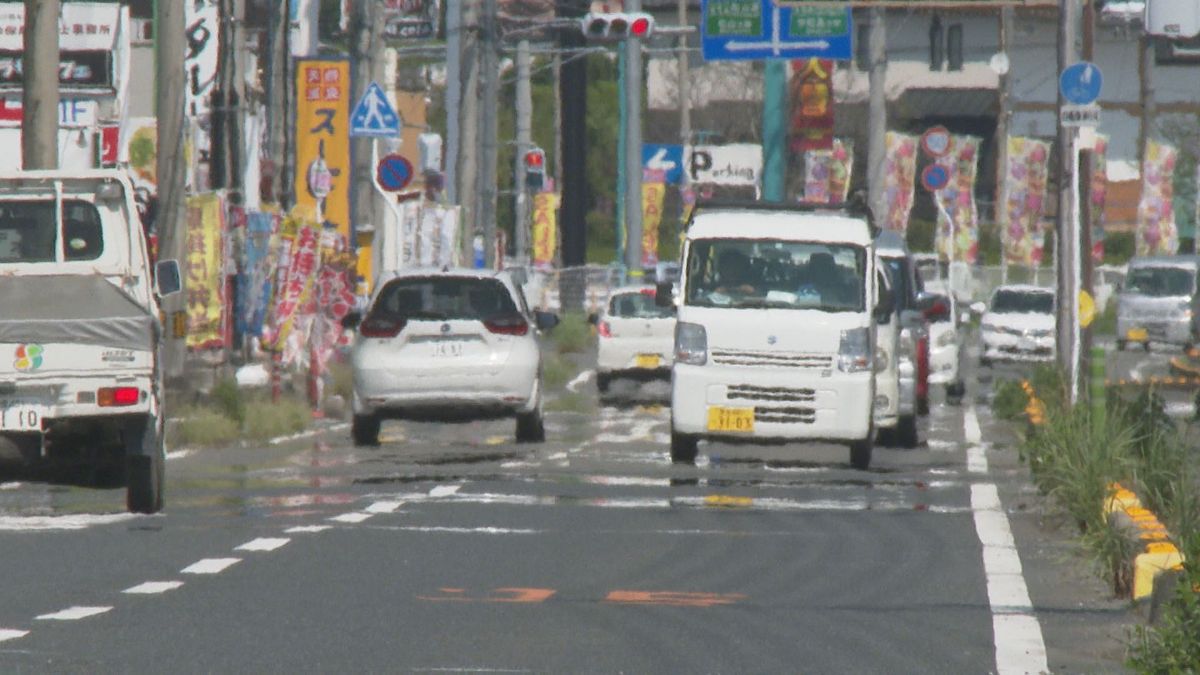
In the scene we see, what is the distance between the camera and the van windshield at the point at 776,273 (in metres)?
21.7

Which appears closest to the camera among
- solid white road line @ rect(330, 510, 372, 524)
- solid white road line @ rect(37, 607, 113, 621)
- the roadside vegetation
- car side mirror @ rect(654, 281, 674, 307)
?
the roadside vegetation

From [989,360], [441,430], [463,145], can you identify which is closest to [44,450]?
[441,430]

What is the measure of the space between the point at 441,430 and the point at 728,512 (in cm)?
1117

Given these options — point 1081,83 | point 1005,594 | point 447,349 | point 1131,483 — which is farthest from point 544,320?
point 1005,594

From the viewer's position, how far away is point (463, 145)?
4175 cm

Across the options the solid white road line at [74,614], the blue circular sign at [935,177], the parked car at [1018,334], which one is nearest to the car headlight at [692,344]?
the solid white road line at [74,614]

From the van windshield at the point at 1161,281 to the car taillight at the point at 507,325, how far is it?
3419 cm

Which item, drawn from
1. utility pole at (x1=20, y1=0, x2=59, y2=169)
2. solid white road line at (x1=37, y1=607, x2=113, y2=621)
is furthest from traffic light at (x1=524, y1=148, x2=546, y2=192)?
solid white road line at (x1=37, y1=607, x2=113, y2=621)

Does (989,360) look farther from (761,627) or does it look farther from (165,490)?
(761,627)

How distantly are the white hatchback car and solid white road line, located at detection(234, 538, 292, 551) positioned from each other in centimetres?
944

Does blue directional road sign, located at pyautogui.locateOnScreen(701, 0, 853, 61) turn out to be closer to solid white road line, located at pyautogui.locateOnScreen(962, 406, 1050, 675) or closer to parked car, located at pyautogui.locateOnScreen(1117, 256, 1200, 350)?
parked car, located at pyautogui.locateOnScreen(1117, 256, 1200, 350)

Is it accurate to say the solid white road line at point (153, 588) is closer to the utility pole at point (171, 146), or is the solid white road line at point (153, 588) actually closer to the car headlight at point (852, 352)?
the car headlight at point (852, 352)

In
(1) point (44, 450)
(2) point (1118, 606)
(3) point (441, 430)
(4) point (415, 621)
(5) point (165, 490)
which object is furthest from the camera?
(3) point (441, 430)

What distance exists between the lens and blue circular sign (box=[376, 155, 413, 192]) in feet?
117
